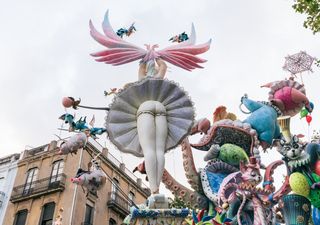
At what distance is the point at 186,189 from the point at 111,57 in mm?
4153

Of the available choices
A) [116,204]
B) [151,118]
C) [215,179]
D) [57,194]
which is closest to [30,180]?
[57,194]

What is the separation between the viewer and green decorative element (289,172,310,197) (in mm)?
7098

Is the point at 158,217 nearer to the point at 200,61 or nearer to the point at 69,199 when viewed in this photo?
the point at 200,61

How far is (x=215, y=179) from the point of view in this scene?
903 cm

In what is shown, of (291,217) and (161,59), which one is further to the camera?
(291,217)

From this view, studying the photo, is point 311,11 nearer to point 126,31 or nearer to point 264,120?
point 264,120

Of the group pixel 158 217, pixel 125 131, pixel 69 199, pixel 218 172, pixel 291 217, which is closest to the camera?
pixel 158 217

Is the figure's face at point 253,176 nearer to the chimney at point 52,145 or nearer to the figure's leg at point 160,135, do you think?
the figure's leg at point 160,135

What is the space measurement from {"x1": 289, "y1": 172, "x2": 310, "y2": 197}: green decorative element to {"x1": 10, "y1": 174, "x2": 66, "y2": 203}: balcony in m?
18.6

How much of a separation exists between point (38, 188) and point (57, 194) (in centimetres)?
150

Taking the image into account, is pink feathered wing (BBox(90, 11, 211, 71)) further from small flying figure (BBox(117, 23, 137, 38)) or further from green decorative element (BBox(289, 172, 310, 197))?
green decorative element (BBox(289, 172, 310, 197))

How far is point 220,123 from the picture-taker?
9609 mm

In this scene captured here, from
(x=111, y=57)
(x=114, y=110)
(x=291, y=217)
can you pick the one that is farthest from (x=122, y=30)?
(x=291, y=217)

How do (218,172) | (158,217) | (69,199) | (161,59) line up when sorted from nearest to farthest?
(158,217)
(161,59)
(218,172)
(69,199)
